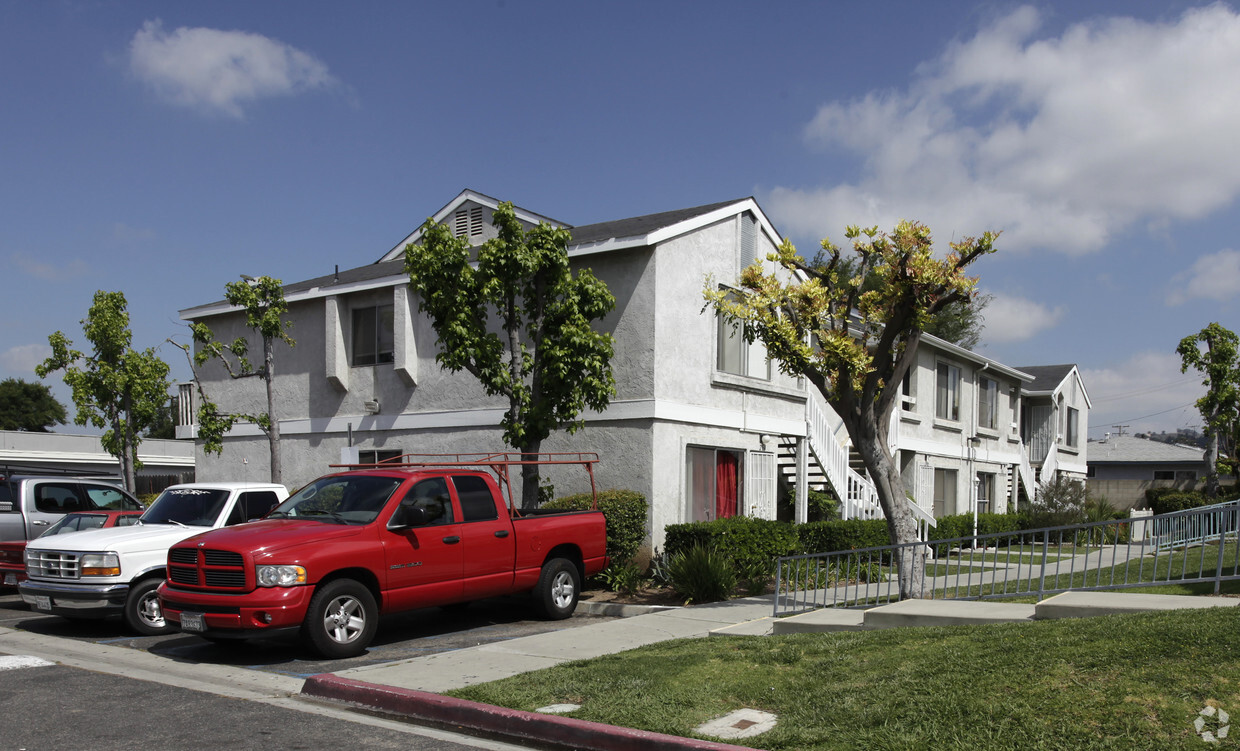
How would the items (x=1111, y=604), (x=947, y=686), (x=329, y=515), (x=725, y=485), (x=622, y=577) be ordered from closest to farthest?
(x=947, y=686) < (x=1111, y=604) < (x=329, y=515) < (x=622, y=577) < (x=725, y=485)

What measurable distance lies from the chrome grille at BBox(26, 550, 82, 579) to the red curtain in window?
9.84 metres

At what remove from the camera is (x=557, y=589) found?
40.8ft

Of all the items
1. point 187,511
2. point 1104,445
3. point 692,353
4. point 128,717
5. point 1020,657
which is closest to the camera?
point 1020,657

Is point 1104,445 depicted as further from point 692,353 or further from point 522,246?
point 522,246

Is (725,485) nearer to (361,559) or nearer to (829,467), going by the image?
(829,467)

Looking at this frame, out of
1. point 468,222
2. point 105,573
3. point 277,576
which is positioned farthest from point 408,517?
point 468,222

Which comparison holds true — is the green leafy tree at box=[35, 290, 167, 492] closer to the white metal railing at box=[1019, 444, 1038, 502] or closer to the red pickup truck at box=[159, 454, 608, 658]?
the red pickup truck at box=[159, 454, 608, 658]

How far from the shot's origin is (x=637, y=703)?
23.6 feet

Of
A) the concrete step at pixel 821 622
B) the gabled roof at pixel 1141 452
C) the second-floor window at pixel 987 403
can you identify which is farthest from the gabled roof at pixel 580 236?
the gabled roof at pixel 1141 452

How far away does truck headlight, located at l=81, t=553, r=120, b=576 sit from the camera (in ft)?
36.1

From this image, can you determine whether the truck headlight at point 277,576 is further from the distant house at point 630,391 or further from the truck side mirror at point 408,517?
the distant house at point 630,391

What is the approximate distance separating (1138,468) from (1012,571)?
35956 mm

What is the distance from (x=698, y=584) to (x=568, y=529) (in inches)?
90.3

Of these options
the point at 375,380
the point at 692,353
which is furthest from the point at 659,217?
the point at 375,380
